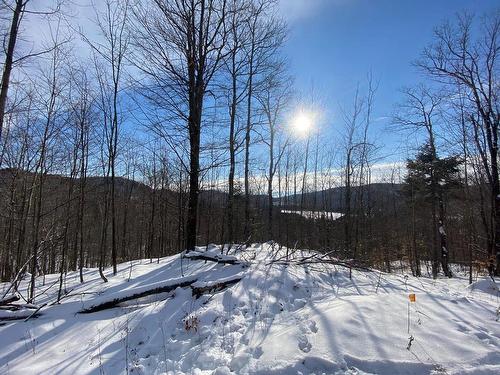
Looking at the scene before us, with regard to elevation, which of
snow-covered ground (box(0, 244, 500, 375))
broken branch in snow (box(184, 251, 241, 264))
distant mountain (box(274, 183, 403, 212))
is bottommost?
snow-covered ground (box(0, 244, 500, 375))

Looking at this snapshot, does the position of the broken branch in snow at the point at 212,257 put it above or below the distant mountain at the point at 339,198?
below

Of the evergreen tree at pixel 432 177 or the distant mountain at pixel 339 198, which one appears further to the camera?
the distant mountain at pixel 339 198

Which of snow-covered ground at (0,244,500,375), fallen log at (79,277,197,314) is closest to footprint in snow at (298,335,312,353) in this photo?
snow-covered ground at (0,244,500,375)

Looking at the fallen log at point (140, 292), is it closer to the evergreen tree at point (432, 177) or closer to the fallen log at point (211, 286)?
the fallen log at point (211, 286)

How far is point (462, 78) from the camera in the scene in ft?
45.0

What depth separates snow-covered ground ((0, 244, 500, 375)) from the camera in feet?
12.4

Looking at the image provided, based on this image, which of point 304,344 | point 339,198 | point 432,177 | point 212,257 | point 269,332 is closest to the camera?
point 304,344

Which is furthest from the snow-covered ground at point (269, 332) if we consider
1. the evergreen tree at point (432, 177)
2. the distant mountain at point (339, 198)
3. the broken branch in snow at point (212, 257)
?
the distant mountain at point (339, 198)

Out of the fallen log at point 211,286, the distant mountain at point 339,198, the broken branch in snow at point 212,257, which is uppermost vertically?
the distant mountain at point 339,198

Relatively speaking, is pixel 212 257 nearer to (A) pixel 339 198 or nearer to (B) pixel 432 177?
(B) pixel 432 177

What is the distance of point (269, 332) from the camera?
15.5ft

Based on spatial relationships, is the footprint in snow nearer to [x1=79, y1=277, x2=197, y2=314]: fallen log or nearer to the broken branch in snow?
[x1=79, y1=277, x2=197, y2=314]: fallen log

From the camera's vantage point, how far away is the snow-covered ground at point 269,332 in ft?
12.4

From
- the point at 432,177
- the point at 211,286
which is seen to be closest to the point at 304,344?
the point at 211,286
